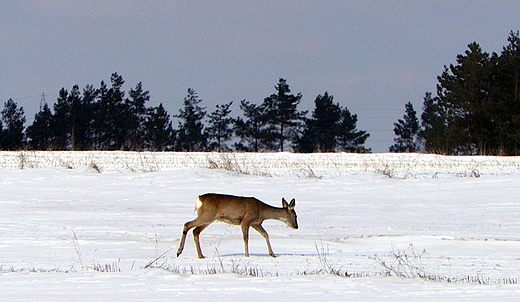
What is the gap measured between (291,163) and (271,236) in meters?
19.9

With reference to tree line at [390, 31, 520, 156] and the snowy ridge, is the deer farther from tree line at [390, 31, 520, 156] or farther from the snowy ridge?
tree line at [390, 31, 520, 156]

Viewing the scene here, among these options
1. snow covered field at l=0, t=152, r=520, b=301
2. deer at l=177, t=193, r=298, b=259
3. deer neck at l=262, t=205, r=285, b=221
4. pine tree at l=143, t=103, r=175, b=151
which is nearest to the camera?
snow covered field at l=0, t=152, r=520, b=301

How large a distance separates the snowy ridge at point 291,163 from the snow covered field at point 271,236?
35 centimetres

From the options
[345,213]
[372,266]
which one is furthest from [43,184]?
[372,266]

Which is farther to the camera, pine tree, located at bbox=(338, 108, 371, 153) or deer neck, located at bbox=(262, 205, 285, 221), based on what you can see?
pine tree, located at bbox=(338, 108, 371, 153)

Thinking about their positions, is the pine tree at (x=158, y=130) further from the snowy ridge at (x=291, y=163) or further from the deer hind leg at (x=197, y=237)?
the deer hind leg at (x=197, y=237)

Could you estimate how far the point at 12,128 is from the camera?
75312mm

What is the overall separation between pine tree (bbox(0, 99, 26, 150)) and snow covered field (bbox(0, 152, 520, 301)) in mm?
39291

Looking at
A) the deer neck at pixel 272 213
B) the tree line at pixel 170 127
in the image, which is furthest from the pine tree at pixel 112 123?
the deer neck at pixel 272 213

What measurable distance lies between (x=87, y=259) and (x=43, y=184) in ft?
45.9

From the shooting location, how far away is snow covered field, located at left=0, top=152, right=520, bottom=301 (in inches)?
283

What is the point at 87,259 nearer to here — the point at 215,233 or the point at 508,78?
the point at 215,233

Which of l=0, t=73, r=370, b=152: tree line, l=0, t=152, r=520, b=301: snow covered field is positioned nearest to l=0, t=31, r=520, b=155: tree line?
l=0, t=73, r=370, b=152: tree line

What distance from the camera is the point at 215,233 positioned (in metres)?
14.2
